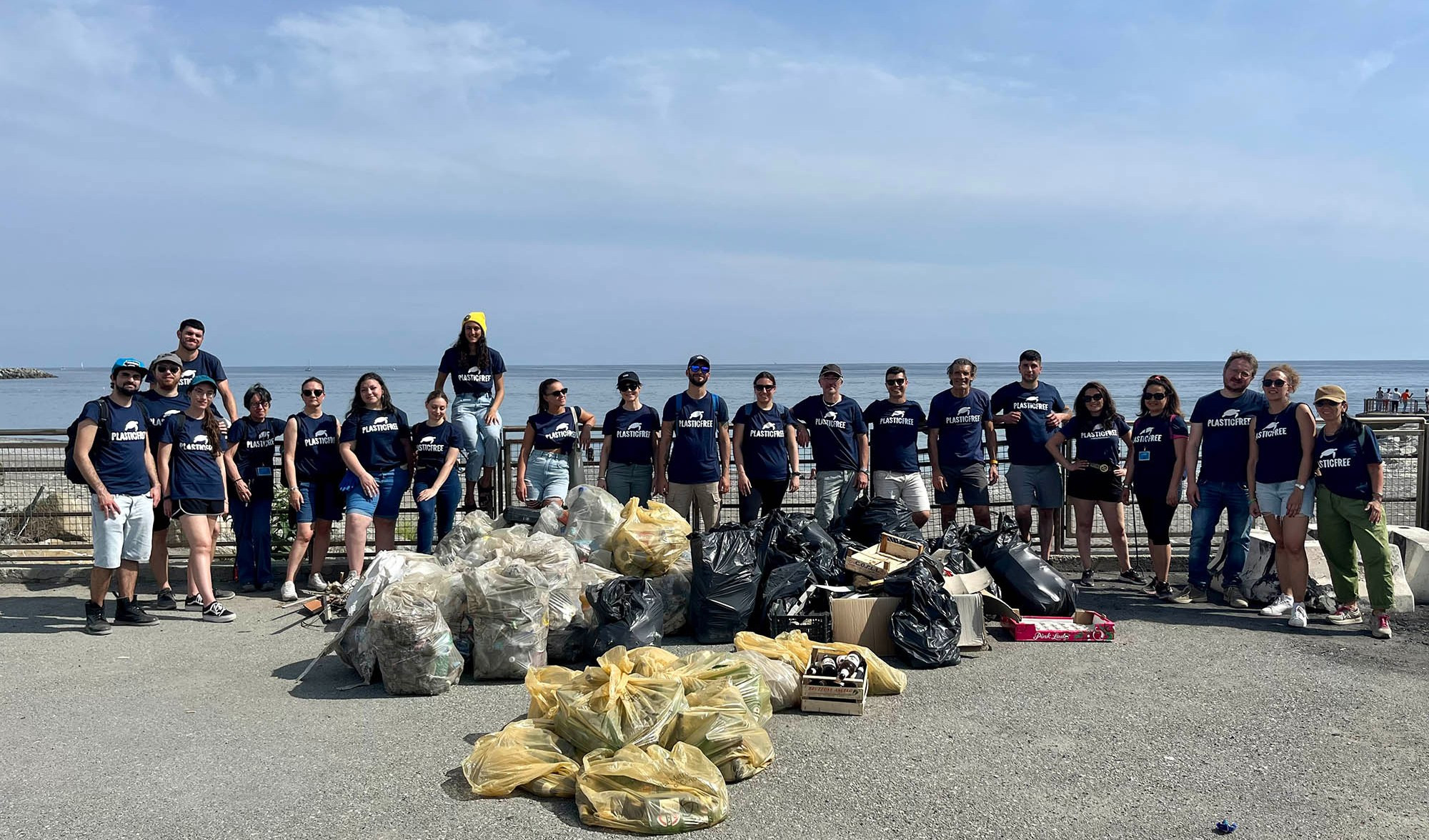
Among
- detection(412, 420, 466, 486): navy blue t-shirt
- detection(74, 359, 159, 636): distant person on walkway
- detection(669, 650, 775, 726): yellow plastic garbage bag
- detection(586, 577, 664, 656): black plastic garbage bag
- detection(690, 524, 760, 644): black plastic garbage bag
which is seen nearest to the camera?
detection(669, 650, 775, 726): yellow plastic garbage bag

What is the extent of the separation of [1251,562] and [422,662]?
20.2 ft

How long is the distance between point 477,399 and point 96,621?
3.25 meters

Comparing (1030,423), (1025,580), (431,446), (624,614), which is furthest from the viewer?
(1030,423)

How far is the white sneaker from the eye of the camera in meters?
7.21

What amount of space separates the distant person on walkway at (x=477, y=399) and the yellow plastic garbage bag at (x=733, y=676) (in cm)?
423

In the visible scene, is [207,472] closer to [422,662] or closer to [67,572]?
[67,572]

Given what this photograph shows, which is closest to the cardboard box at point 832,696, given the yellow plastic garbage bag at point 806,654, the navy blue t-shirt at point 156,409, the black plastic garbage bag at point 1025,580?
the yellow plastic garbage bag at point 806,654

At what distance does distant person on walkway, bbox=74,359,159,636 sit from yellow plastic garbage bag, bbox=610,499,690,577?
3.27 metres

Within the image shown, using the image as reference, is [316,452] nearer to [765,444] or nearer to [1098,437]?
[765,444]

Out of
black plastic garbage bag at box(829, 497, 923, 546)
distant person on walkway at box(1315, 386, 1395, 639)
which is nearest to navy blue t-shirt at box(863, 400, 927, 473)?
black plastic garbage bag at box(829, 497, 923, 546)

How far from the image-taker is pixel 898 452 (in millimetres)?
8469

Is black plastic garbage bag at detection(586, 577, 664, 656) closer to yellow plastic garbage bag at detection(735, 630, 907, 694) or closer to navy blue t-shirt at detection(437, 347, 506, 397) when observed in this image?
yellow plastic garbage bag at detection(735, 630, 907, 694)

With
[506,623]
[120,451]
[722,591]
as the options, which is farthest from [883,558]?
[120,451]

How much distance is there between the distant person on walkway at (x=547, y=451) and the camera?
830cm
